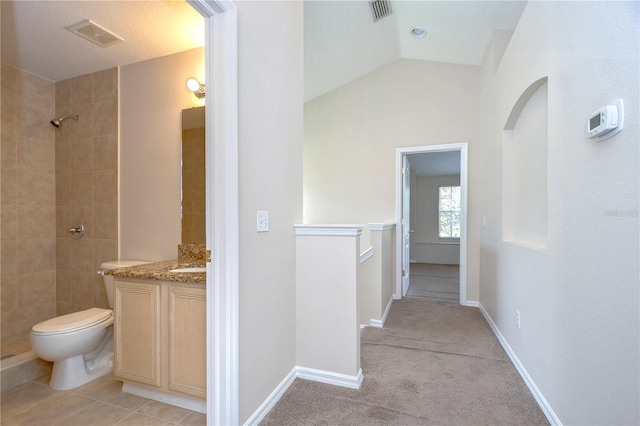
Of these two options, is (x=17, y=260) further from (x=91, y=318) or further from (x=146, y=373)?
(x=146, y=373)

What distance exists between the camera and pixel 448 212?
7.76 meters

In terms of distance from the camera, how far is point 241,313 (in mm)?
1510

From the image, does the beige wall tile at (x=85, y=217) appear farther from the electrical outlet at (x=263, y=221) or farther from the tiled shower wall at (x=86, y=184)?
the electrical outlet at (x=263, y=221)

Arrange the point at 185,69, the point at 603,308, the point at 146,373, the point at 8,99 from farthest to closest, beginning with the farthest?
Answer: 1. the point at 8,99
2. the point at 185,69
3. the point at 146,373
4. the point at 603,308

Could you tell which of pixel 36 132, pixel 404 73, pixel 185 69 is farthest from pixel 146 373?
pixel 404 73

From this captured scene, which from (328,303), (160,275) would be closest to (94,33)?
(160,275)

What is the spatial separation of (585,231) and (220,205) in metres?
1.68

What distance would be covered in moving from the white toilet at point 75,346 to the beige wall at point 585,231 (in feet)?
9.40

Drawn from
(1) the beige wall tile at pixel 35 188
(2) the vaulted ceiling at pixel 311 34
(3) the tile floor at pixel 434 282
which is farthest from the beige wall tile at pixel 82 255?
(3) the tile floor at pixel 434 282

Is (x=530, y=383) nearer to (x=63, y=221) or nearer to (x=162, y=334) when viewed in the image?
(x=162, y=334)

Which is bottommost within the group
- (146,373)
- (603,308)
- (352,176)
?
(146,373)

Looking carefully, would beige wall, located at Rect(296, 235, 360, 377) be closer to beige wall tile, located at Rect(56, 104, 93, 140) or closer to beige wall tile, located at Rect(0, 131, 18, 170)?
beige wall tile, located at Rect(56, 104, 93, 140)

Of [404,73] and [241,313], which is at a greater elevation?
[404,73]

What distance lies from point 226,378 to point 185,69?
7.88 ft
